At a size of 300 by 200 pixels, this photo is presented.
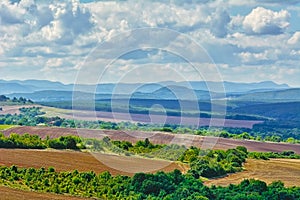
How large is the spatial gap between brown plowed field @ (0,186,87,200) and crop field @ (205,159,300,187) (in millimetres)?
16944

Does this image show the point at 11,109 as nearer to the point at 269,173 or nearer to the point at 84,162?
the point at 84,162

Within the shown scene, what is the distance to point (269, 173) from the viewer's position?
6669 cm

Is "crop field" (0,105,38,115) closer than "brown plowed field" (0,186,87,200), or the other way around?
"brown plowed field" (0,186,87,200)

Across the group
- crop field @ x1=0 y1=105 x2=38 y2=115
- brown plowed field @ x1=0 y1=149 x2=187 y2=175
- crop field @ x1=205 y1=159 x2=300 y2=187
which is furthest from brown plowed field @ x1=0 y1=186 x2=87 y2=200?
crop field @ x1=0 y1=105 x2=38 y2=115

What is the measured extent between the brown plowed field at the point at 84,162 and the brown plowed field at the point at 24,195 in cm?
1113

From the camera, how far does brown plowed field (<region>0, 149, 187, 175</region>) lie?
58.2m

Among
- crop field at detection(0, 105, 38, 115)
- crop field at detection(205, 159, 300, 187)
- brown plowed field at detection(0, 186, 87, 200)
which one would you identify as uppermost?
crop field at detection(0, 105, 38, 115)

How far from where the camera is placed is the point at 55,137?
85312 millimetres

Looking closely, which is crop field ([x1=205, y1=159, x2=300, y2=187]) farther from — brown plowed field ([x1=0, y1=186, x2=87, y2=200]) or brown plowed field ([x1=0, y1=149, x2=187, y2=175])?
brown plowed field ([x1=0, y1=186, x2=87, y2=200])

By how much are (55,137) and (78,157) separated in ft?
61.9

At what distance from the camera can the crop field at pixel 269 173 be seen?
59.0 meters

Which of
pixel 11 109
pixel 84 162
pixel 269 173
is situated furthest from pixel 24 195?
pixel 11 109

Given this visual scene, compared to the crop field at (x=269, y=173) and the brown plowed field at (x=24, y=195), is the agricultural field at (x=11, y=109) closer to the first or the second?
the crop field at (x=269, y=173)

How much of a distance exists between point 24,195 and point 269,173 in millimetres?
33298
